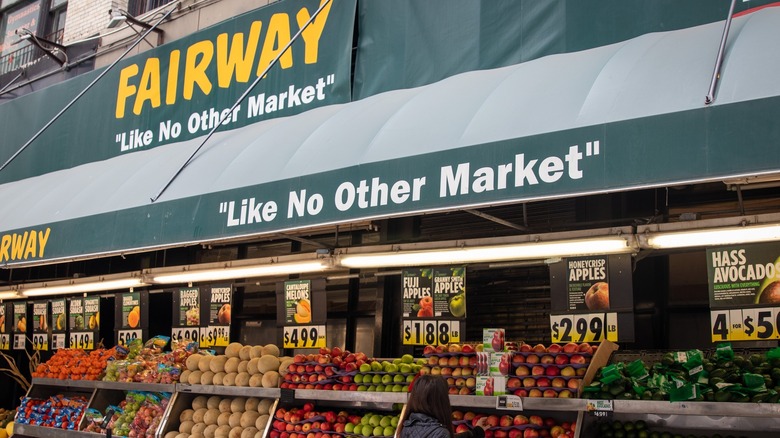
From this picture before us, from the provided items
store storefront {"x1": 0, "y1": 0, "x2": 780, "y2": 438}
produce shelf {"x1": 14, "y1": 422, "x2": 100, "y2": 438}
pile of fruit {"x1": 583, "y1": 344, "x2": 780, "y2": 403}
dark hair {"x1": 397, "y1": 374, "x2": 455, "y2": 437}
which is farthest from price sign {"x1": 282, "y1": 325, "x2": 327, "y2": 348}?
dark hair {"x1": 397, "y1": 374, "x2": 455, "y2": 437}

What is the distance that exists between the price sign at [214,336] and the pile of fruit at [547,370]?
4646mm

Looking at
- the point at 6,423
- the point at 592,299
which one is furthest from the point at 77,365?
the point at 592,299

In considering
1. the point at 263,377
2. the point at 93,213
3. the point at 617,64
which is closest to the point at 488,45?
the point at 617,64

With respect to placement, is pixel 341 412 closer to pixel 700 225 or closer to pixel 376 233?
pixel 376 233

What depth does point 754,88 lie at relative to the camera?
4.66m

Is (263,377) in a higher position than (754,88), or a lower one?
lower

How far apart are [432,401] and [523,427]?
177cm

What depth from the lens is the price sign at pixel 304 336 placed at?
888cm

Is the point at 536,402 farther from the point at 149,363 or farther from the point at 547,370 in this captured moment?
the point at 149,363

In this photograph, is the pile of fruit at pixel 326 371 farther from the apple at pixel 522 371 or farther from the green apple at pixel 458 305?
the apple at pixel 522 371

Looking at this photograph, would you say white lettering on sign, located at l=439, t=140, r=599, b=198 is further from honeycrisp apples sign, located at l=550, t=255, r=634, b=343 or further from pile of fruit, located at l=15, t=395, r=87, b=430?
pile of fruit, located at l=15, t=395, r=87, b=430

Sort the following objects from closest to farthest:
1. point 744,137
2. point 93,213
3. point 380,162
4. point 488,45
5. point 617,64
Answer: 1. point 744,137
2. point 617,64
3. point 380,162
4. point 488,45
5. point 93,213

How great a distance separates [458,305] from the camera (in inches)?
305

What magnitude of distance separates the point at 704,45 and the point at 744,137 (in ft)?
3.85
